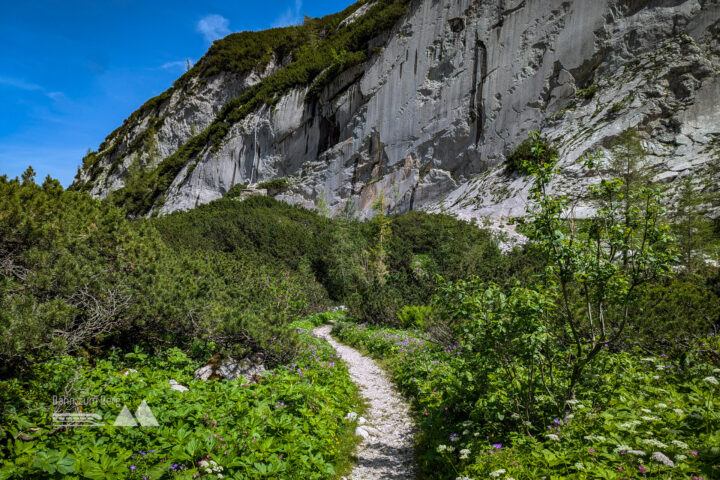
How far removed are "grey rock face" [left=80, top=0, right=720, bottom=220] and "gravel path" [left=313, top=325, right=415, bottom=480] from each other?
1491cm

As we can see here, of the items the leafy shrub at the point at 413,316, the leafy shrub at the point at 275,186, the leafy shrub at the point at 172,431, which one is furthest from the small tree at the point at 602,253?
the leafy shrub at the point at 275,186

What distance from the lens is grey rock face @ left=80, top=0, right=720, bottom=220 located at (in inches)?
772

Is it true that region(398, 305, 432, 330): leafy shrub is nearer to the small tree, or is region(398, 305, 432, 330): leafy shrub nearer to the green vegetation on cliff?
the small tree

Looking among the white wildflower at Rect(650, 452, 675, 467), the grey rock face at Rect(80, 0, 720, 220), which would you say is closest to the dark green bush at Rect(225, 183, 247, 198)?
the grey rock face at Rect(80, 0, 720, 220)

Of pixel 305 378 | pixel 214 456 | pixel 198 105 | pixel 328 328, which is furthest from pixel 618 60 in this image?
pixel 198 105

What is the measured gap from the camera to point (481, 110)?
28297 millimetres

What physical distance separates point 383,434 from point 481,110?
28.3 m

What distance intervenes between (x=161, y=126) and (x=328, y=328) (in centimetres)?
4448

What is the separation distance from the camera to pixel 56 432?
9.82 feet

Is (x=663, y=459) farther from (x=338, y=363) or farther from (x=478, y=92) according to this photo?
(x=478, y=92)

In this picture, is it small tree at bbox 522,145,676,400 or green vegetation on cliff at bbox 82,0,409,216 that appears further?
green vegetation on cliff at bbox 82,0,409,216

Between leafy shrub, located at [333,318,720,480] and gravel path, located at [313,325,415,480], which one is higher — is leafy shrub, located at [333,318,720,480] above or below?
above

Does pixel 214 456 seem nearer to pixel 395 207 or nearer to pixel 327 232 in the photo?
pixel 327 232

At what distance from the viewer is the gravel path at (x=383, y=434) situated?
162 inches
